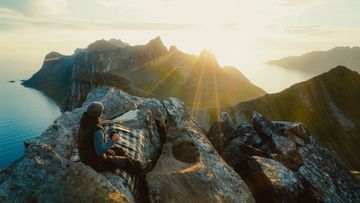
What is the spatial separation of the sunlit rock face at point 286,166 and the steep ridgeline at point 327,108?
30.3 m

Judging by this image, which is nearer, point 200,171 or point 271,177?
point 200,171

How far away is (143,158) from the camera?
45.3 ft

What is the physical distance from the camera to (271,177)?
14.8 m

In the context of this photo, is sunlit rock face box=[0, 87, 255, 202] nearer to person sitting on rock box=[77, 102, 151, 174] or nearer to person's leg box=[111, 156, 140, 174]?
person's leg box=[111, 156, 140, 174]

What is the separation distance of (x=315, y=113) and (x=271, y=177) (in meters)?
41.9

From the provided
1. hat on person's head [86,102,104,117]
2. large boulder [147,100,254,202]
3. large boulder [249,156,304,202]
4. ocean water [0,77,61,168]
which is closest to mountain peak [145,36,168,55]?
ocean water [0,77,61,168]

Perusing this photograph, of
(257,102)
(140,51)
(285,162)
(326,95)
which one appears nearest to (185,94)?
(140,51)

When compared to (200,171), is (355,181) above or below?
below

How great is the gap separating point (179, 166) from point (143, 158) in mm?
1951

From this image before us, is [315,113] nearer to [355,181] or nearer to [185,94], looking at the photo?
[355,181]

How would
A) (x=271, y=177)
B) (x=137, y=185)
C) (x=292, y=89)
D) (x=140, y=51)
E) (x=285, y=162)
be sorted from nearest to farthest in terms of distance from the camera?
1. (x=137, y=185)
2. (x=271, y=177)
3. (x=285, y=162)
4. (x=292, y=89)
5. (x=140, y=51)

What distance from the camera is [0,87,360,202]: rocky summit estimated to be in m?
8.35

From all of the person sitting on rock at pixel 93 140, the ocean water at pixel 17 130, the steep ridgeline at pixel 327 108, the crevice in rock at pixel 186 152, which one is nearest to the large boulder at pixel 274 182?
the crevice in rock at pixel 186 152

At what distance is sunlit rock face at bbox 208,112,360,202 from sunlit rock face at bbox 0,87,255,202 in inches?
55.8
